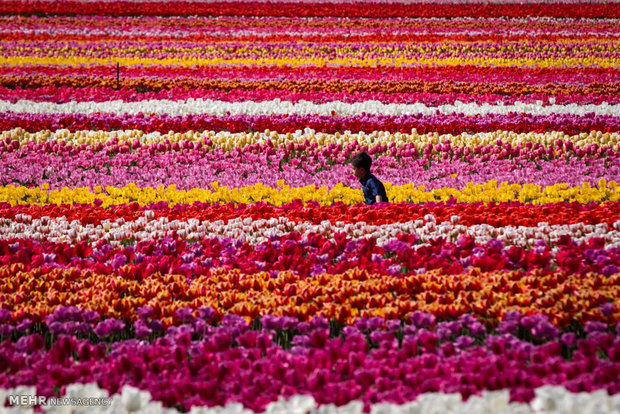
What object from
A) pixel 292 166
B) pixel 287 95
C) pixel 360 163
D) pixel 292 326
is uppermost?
pixel 287 95

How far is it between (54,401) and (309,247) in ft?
8.19

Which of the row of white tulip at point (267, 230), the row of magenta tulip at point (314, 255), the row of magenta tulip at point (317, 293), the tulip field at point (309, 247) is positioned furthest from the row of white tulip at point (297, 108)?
the row of magenta tulip at point (317, 293)

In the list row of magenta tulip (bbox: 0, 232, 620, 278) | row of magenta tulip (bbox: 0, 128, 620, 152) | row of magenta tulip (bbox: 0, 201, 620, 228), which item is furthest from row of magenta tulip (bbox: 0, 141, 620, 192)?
row of magenta tulip (bbox: 0, 232, 620, 278)

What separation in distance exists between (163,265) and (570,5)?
2591cm

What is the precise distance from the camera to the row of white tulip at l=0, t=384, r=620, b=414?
249 centimetres

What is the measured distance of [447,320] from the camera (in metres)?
3.64

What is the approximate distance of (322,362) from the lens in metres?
3.00

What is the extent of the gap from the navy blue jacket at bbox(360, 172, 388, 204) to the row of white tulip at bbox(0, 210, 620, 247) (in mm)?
1239

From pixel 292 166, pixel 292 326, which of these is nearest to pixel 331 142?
pixel 292 166

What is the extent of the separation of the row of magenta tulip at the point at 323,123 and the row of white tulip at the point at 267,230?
200 inches

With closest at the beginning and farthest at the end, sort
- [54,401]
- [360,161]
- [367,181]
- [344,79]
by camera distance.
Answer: [54,401] → [360,161] → [367,181] → [344,79]

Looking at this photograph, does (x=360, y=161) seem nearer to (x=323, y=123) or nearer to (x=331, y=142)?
(x=331, y=142)

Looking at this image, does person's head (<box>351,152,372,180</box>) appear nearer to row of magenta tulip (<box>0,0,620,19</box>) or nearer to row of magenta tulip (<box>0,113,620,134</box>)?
row of magenta tulip (<box>0,113,620,134</box>)

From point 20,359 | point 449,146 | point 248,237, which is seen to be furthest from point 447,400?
point 449,146
